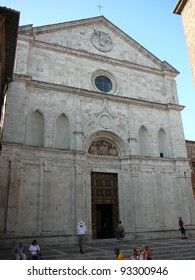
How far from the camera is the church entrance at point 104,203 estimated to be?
16906mm

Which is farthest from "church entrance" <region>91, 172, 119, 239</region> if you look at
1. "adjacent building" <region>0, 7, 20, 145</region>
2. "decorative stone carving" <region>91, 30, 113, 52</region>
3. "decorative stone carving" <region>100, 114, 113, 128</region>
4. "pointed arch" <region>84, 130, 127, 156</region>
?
"decorative stone carving" <region>91, 30, 113, 52</region>

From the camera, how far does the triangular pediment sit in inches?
739

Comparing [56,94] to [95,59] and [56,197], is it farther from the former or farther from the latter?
[56,197]

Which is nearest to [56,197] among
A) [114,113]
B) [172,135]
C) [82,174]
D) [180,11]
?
[82,174]

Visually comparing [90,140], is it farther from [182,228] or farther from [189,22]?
[189,22]

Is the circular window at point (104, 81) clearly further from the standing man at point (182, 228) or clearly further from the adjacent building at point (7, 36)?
the standing man at point (182, 228)

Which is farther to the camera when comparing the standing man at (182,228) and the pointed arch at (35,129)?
the standing man at (182,228)

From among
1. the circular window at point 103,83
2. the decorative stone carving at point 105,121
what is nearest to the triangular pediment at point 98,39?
the circular window at point 103,83

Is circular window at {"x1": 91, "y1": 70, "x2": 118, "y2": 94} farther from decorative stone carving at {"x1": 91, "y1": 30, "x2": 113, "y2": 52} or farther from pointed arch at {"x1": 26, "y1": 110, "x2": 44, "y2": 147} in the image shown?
pointed arch at {"x1": 26, "y1": 110, "x2": 44, "y2": 147}

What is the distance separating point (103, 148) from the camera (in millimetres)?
18281

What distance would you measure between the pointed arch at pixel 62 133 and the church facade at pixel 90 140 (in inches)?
2.5

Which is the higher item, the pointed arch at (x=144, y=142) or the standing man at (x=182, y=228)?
the pointed arch at (x=144, y=142)

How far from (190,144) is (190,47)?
48.7ft

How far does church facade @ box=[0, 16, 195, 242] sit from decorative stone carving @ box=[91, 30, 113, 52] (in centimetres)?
9
